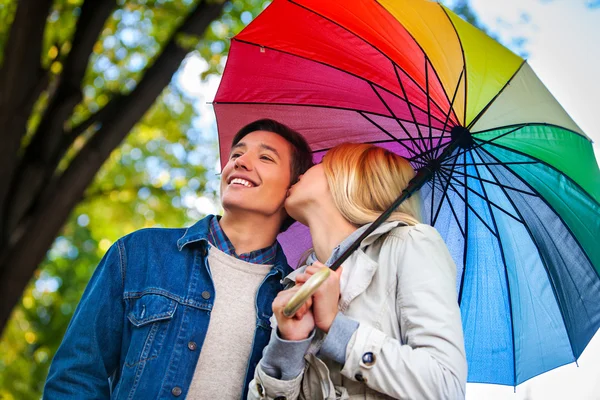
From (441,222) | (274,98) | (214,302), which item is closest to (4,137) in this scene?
(274,98)

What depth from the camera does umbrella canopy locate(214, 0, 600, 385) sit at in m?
2.74

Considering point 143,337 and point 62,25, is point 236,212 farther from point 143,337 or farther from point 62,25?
point 62,25

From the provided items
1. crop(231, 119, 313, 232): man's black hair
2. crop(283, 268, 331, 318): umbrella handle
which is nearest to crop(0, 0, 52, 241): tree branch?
crop(231, 119, 313, 232): man's black hair

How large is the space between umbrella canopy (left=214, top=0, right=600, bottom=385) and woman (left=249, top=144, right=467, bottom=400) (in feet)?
1.78

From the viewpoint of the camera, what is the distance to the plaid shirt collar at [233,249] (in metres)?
2.85

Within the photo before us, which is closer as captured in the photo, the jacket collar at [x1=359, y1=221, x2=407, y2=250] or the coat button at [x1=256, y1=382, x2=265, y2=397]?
the coat button at [x1=256, y1=382, x2=265, y2=397]

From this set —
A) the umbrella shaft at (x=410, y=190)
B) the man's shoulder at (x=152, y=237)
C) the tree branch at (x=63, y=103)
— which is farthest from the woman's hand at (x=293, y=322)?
the tree branch at (x=63, y=103)

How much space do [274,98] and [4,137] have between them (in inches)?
135

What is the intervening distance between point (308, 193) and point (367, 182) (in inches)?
9.7

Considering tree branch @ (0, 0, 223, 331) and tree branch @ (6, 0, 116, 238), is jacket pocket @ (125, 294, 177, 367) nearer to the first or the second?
tree branch @ (0, 0, 223, 331)

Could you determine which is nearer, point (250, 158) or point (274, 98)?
point (250, 158)

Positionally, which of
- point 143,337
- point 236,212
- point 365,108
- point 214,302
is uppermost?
point 365,108

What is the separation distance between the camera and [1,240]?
5781 mm

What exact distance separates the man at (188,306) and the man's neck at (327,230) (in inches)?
12.2
